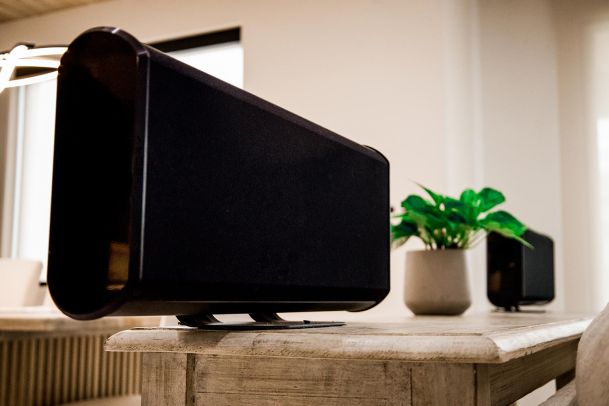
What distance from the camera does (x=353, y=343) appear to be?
2.22ft

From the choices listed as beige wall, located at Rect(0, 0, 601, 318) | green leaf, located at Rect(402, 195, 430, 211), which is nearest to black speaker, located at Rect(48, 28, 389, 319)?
green leaf, located at Rect(402, 195, 430, 211)

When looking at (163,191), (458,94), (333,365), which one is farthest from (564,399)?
(458,94)

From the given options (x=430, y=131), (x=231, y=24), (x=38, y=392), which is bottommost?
(x=38, y=392)

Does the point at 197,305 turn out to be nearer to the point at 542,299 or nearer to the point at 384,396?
the point at 384,396

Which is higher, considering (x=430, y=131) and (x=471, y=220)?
(x=430, y=131)

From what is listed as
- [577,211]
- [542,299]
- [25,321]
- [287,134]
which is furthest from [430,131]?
[287,134]

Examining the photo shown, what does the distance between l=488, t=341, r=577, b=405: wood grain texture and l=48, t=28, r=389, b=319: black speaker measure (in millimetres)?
231

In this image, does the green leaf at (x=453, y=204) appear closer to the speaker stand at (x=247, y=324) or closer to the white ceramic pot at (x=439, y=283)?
the white ceramic pot at (x=439, y=283)

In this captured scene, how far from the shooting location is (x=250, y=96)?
72 cm

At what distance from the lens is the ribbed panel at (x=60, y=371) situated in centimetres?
223

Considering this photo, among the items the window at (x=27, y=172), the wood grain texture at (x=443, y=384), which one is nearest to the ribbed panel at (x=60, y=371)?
the wood grain texture at (x=443, y=384)

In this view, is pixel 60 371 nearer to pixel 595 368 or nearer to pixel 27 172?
pixel 595 368

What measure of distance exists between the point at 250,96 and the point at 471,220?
96 centimetres

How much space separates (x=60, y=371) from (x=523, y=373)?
1.83 metres
